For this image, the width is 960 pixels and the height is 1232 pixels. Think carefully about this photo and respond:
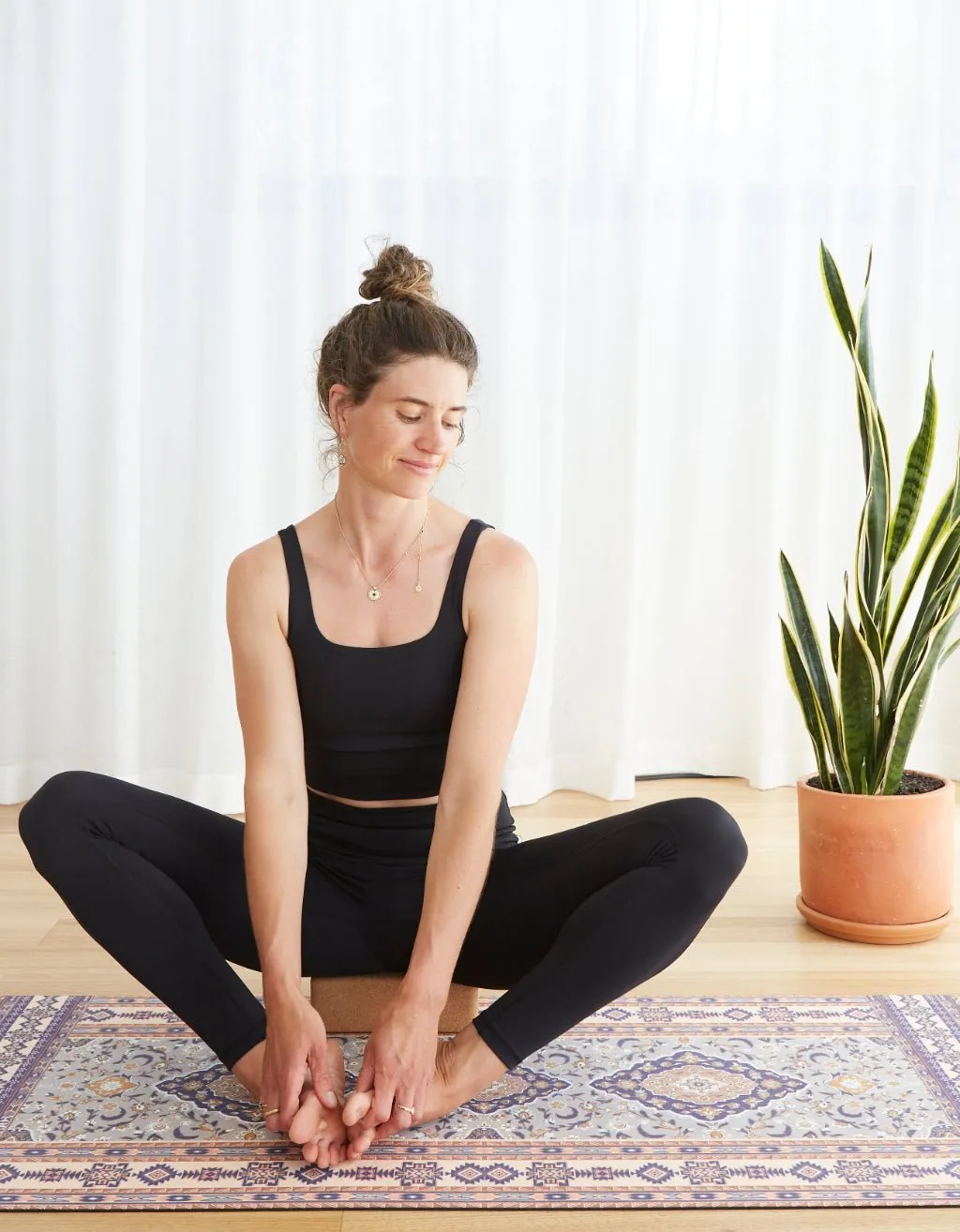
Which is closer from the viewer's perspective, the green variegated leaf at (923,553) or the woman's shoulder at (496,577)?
the woman's shoulder at (496,577)

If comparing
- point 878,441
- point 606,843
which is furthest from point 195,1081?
point 878,441

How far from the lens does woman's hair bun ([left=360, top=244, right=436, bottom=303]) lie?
1689 mm

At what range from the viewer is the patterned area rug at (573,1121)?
1.44 metres

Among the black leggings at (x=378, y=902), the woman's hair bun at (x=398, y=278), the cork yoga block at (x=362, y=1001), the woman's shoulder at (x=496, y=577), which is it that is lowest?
the cork yoga block at (x=362, y=1001)

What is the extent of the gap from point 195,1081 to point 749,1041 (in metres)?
0.75

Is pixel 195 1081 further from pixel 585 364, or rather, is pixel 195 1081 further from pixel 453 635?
pixel 585 364

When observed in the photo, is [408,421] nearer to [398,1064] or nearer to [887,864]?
[398,1064]

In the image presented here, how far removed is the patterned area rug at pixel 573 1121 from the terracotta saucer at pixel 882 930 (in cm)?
27

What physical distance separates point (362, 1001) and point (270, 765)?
0.39 m

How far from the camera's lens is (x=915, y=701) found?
2.21 m

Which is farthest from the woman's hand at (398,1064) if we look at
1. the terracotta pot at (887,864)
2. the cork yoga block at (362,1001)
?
the terracotta pot at (887,864)

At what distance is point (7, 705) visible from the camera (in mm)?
3158

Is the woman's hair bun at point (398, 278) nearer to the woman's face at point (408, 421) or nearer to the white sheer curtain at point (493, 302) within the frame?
the woman's face at point (408, 421)

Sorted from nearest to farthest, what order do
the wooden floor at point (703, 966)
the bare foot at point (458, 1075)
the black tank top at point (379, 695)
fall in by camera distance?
the wooden floor at point (703, 966)
the bare foot at point (458, 1075)
the black tank top at point (379, 695)
